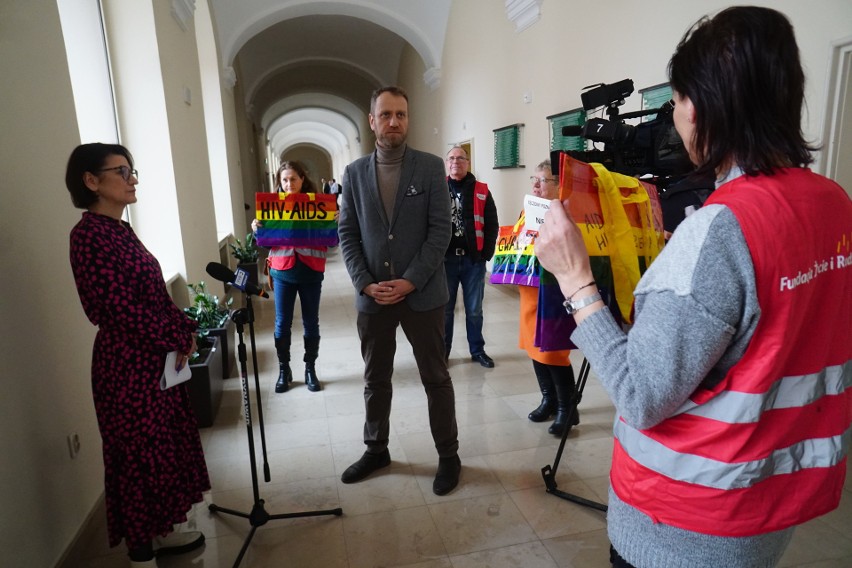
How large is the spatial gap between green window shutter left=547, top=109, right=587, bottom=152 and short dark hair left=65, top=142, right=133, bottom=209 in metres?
3.94

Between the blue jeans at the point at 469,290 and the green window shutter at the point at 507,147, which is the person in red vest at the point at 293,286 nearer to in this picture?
the blue jeans at the point at 469,290

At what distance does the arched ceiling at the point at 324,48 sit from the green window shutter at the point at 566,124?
4137 mm

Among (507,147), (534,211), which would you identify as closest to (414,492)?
(534,211)

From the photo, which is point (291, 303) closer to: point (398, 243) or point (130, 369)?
point (398, 243)

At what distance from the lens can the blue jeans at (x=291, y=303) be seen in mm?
3580

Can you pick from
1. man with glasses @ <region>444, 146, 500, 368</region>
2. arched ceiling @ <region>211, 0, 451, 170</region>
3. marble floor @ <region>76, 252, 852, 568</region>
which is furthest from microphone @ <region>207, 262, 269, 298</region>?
arched ceiling @ <region>211, 0, 451, 170</region>

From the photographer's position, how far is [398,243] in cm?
226

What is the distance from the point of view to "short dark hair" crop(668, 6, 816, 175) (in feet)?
2.42

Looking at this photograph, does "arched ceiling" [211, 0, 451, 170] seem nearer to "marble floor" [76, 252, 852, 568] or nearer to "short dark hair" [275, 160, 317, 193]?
"short dark hair" [275, 160, 317, 193]

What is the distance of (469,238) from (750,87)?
3.18 metres

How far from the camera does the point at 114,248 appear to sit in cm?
164

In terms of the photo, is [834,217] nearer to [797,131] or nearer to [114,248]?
[797,131]

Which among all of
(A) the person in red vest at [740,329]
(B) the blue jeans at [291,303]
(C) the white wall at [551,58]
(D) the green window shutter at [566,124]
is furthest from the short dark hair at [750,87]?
(D) the green window shutter at [566,124]

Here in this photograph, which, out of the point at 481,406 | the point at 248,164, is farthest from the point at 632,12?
the point at 248,164
